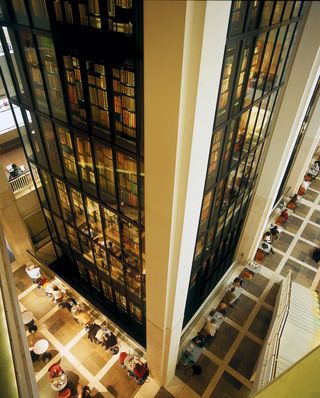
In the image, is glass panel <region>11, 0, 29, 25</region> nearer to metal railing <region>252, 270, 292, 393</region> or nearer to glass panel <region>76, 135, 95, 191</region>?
glass panel <region>76, 135, 95, 191</region>

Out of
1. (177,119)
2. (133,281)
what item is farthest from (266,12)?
(133,281)

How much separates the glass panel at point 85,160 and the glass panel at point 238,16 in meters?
4.13

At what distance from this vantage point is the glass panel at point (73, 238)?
11.0 meters

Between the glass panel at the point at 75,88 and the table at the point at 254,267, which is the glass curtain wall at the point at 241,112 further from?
the table at the point at 254,267

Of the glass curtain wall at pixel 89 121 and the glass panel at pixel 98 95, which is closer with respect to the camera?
the glass curtain wall at pixel 89 121

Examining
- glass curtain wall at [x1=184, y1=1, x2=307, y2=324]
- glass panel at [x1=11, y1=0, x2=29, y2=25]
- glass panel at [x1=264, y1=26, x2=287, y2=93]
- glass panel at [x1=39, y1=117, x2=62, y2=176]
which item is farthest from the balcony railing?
glass panel at [x1=264, y1=26, x2=287, y2=93]

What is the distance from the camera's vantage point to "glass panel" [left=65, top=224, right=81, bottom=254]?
36.0 ft

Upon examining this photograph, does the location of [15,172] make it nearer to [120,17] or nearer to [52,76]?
[52,76]

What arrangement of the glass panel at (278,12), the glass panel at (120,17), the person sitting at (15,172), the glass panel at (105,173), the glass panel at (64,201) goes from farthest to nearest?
the person sitting at (15,172) < the glass panel at (64,201) < the glass panel at (105,173) < the glass panel at (278,12) < the glass panel at (120,17)

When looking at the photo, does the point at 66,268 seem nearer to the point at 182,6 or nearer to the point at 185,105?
the point at 185,105

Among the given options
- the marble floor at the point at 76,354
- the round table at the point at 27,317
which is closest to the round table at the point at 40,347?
the marble floor at the point at 76,354

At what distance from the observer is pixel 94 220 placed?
9.47 m

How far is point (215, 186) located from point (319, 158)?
58.5ft

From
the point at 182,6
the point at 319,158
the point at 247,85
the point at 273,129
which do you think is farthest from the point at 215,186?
the point at 319,158
